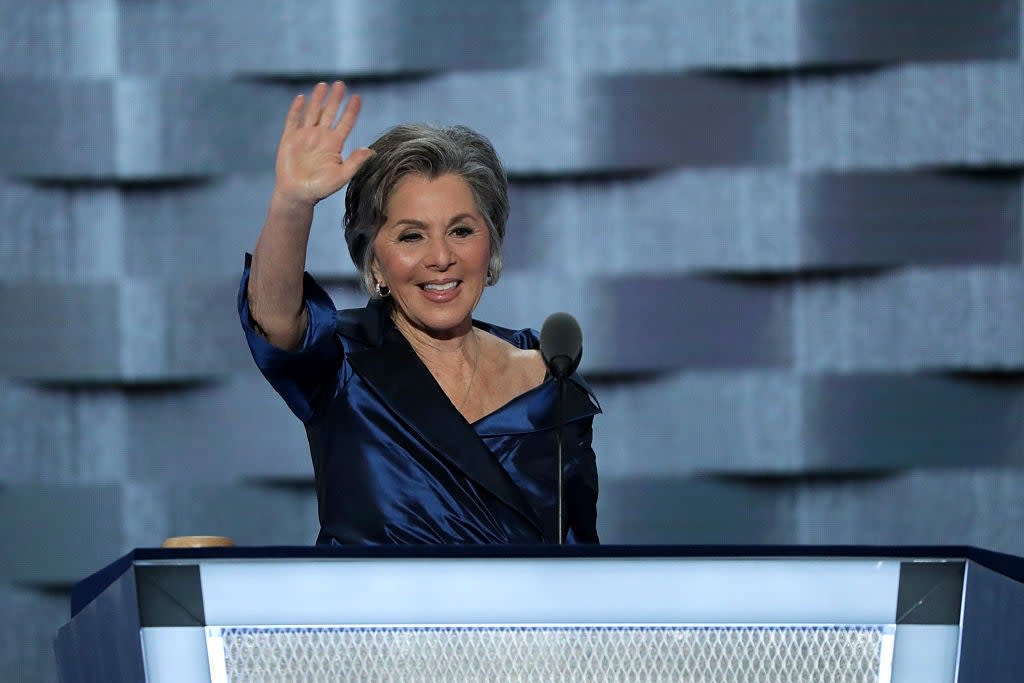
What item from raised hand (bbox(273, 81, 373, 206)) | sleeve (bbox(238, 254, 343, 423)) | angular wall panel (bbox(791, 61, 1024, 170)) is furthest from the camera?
angular wall panel (bbox(791, 61, 1024, 170))

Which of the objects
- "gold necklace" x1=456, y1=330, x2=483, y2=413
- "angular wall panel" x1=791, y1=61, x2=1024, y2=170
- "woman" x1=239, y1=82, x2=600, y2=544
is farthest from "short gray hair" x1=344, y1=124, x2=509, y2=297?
"angular wall panel" x1=791, y1=61, x2=1024, y2=170

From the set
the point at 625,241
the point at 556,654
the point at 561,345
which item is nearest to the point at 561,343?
the point at 561,345

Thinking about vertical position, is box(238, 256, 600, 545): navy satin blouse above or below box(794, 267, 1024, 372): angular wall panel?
below

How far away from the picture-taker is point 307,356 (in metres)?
1.32

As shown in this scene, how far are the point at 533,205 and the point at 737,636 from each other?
4.70ft

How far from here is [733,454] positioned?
211 centimetres

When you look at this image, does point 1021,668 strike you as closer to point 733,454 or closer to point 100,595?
point 100,595

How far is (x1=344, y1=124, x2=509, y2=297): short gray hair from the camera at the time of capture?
4.62 ft

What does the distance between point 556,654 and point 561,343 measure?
50cm

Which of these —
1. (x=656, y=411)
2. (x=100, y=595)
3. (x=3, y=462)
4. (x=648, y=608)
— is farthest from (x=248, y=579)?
(x=3, y=462)

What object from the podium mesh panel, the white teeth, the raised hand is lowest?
the podium mesh panel

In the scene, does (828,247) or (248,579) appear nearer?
(248,579)

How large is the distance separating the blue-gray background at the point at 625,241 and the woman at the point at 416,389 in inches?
24.9

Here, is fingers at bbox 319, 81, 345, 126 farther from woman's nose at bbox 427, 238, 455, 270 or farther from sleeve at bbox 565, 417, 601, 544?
sleeve at bbox 565, 417, 601, 544
